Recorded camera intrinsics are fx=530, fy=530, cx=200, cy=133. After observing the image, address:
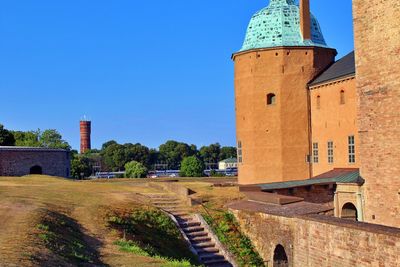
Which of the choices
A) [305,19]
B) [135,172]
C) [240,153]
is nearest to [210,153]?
[135,172]

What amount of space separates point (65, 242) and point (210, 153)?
11273cm

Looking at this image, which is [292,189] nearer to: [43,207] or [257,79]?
[257,79]

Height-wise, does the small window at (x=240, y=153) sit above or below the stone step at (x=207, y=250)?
above

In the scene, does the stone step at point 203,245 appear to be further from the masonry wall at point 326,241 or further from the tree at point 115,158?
the tree at point 115,158

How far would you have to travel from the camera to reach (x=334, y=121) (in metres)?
30.5

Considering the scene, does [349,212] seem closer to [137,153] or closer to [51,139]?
[51,139]

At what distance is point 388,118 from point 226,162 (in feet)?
329

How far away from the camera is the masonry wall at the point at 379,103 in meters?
22.3

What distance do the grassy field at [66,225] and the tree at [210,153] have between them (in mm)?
97375

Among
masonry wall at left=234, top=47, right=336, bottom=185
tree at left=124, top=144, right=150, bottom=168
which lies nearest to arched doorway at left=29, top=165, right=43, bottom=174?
masonry wall at left=234, top=47, right=336, bottom=185

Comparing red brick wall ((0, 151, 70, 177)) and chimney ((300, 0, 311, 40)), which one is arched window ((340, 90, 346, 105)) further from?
red brick wall ((0, 151, 70, 177))

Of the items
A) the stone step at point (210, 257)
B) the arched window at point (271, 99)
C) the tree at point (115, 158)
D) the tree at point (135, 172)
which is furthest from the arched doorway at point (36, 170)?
the tree at point (115, 158)

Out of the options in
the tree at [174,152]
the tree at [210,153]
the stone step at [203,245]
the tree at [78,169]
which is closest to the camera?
the stone step at [203,245]

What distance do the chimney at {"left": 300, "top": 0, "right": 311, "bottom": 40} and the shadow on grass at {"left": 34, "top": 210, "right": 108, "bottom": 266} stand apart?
20.8m
